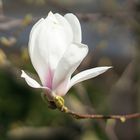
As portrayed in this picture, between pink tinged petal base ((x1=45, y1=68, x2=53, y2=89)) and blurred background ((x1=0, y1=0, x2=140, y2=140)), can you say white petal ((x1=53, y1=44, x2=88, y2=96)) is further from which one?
blurred background ((x1=0, y1=0, x2=140, y2=140))

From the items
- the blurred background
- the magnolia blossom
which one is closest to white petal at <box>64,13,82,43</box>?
the magnolia blossom

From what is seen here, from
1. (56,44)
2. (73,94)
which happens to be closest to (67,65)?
(56,44)

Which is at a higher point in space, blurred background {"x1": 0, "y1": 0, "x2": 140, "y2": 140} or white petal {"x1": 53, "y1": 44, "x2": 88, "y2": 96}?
white petal {"x1": 53, "y1": 44, "x2": 88, "y2": 96}

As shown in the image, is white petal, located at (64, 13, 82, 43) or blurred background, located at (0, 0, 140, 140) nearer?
white petal, located at (64, 13, 82, 43)

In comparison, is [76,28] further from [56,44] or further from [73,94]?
[73,94]

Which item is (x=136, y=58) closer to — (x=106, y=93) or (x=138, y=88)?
(x=138, y=88)

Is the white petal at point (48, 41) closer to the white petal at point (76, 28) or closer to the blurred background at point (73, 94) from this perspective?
the white petal at point (76, 28)

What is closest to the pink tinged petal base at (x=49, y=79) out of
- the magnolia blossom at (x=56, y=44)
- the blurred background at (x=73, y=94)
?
the magnolia blossom at (x=56, y=44)
